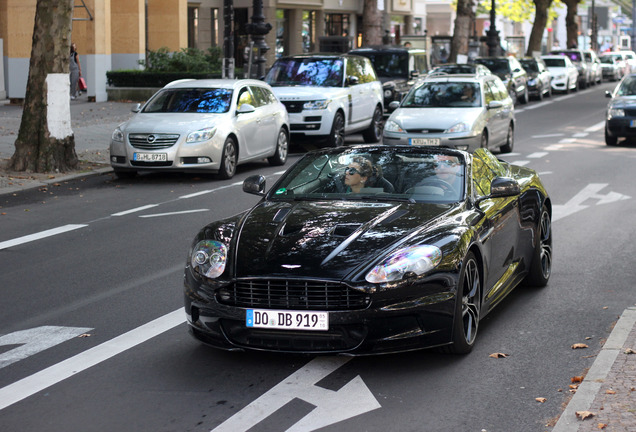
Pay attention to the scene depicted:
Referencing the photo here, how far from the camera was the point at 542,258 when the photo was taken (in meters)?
9.37

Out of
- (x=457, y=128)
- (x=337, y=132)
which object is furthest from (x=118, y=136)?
(x=337, y=132)

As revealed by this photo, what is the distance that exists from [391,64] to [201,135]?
646 inches

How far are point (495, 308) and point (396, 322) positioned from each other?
2304 mm

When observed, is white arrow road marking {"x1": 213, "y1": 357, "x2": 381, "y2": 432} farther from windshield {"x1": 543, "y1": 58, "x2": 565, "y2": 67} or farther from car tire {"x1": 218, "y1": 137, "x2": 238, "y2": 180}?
windshield {"x1": 543, "y1": 58, "x2": 565, "y2": 67}

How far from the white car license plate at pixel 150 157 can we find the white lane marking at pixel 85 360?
29.0 ft

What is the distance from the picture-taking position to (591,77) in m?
57.6

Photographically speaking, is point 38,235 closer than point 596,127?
Yes

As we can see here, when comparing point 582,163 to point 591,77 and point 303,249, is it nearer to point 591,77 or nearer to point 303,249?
point 303,249

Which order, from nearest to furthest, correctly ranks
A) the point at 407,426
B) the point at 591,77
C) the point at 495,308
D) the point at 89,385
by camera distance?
1. the point at 407,426
2. the point at 89,385
3. the point at 495,308
4. the point at 591,77

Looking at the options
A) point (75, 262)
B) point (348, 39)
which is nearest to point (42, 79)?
point (75, 262)

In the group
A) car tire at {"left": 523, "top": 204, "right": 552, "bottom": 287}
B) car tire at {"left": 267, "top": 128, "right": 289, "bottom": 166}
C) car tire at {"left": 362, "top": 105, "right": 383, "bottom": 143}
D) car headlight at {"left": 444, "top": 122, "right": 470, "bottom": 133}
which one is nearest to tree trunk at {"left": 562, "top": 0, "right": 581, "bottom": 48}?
car tire at {"left": 362, "top": 105, "right": 383, "bottom": 143}

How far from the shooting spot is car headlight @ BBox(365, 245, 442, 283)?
21.4 feet

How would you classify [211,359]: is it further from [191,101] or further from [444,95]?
[444,95]

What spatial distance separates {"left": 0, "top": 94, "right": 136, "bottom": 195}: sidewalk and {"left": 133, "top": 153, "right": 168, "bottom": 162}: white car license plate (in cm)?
141
